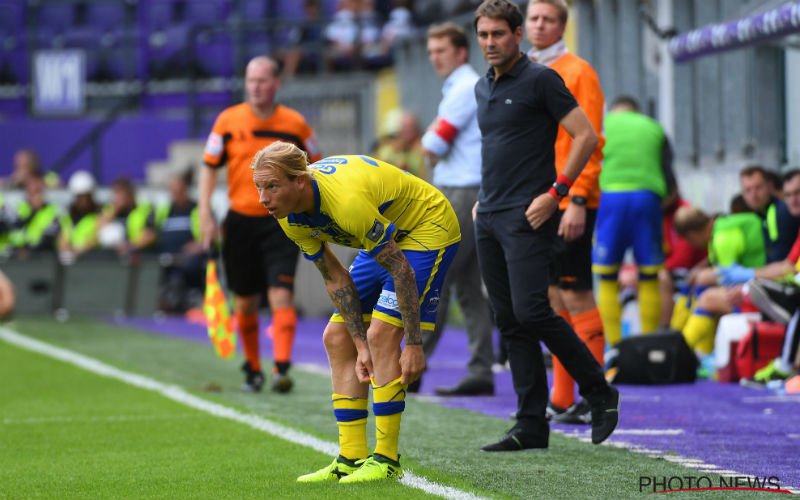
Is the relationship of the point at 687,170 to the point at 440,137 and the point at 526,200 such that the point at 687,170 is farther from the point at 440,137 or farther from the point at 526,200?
the point at 526,200

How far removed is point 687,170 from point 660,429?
8.32m

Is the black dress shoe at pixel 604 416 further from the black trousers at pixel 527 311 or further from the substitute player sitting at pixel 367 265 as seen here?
the substitute player sitting at pixel 367 265

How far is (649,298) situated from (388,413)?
6.03 m

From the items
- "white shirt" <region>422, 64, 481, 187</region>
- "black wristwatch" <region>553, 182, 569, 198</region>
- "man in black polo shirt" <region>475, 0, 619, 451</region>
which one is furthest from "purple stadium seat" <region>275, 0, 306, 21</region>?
"black wristwatch" <region>553, 182, 569, 198</region>

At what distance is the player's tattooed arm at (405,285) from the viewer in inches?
240

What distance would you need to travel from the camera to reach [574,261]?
8312 millimetres

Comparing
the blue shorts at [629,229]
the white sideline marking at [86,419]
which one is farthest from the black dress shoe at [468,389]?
the white sideline marking at [86,419]

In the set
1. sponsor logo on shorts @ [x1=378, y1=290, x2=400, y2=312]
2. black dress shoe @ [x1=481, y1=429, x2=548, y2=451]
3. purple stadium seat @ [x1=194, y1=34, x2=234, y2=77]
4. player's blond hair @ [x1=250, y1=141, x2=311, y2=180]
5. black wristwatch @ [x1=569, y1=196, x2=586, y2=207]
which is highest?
purple stadium seat @ [x1=194, y1=34, x2=234, y2=77]

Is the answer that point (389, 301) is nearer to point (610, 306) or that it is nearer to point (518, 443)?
point (518, 443)

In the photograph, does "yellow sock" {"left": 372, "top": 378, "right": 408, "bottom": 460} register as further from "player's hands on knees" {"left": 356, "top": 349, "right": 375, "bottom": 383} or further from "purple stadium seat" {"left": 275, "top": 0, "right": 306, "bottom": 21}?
"purple stadium seat" {"left": 275, "top": 0, "right": 306, "bottom": 21}

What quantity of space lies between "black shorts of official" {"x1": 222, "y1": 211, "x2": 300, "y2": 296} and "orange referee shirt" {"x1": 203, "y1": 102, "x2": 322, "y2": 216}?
0.09m

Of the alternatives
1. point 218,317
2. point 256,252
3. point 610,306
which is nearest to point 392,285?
point 256,252

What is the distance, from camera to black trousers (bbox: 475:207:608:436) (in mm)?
7199

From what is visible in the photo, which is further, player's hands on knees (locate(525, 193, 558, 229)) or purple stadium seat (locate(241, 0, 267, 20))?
purple stadium seat (locate(241, 0, 267, 20))
